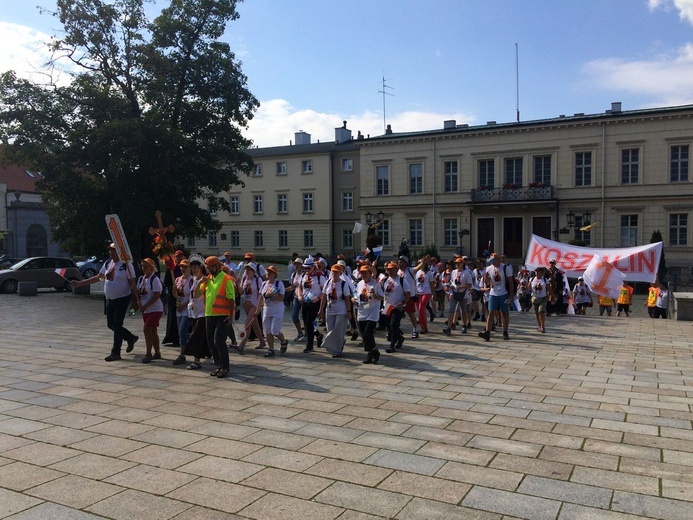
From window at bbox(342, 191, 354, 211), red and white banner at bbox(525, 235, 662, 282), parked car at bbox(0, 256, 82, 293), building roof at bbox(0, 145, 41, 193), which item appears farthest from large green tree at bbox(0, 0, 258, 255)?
building roof at bbox(0, 145, 41, 193)

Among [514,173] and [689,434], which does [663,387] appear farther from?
[514,173]

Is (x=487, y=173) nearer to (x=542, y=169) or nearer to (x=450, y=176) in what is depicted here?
(x=450, y=176)

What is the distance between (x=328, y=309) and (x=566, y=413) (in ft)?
16.3

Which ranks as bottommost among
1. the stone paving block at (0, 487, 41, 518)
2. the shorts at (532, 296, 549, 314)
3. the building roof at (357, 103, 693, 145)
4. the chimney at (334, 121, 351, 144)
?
the stone paving block at (0, 487, 41, 518)

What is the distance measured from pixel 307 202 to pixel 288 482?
55.0m

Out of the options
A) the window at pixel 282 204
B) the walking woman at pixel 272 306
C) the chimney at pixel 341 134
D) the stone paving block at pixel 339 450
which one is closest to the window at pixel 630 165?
the chimney at pixel 341 134

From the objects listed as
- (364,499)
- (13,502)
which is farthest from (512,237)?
(13,502)

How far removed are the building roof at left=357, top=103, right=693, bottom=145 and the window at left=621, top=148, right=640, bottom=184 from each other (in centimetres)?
249

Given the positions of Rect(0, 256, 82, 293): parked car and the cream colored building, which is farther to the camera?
the cream colored building

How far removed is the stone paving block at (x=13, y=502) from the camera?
4.43 metres

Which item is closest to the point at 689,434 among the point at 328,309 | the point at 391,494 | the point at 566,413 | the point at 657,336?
the point at 566,413

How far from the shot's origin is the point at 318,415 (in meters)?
7.00

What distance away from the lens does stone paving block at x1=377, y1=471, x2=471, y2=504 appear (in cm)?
466

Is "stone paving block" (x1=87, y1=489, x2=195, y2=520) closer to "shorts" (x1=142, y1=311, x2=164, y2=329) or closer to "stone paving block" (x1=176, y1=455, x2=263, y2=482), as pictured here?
"stone paving block" (x1=176, y1=455, x2=263, y2=482)
